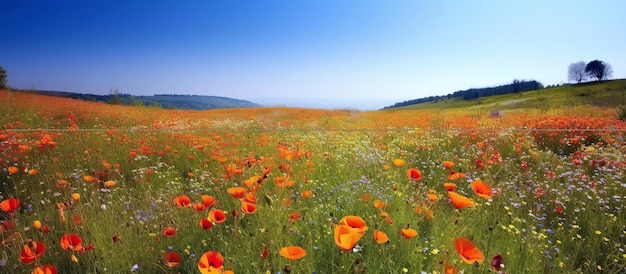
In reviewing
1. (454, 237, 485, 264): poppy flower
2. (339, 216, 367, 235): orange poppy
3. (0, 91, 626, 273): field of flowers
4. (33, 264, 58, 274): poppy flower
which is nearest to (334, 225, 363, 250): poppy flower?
(0, 91, 626, 273): field of flowers

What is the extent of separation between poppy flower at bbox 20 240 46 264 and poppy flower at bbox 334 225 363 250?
1306mm

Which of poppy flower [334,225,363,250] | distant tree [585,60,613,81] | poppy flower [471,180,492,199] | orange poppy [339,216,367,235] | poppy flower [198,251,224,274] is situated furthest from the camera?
distant tree [585,60,613,81]

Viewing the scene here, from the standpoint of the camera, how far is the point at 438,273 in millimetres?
1828

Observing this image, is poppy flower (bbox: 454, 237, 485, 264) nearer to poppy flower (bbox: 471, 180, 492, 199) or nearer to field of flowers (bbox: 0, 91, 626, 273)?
field of flowers (bbox: 0, 91, 626, 273)

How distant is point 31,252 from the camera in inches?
55.1

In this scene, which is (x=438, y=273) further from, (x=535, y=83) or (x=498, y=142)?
(x=535, y=83)

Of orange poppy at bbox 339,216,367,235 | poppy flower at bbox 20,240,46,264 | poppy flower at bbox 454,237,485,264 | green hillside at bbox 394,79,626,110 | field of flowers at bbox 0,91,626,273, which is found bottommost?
field of flowers at bbox 0,91,626,273

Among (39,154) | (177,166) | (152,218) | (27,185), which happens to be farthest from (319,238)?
(39,154)

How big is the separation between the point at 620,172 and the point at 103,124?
11.3 m

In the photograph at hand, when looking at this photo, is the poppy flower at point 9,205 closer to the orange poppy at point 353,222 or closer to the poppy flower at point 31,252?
the poppy flower at point 31,252

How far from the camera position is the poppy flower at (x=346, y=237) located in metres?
1.16

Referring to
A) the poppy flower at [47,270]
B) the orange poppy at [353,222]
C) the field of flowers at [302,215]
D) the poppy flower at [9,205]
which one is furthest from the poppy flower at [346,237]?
the poppy flower at [9,205]

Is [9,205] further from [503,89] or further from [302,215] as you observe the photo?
[503,89]

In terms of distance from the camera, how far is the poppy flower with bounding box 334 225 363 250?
1.16 meters
